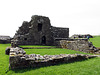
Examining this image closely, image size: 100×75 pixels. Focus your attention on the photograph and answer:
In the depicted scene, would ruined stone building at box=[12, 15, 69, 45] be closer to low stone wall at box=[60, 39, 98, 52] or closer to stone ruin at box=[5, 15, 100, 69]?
stone ruin at box=[5, 15, 100, 69]

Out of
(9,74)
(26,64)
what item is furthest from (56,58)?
(9,74)

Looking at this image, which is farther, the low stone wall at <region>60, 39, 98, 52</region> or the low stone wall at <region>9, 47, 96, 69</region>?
the low stone wall at <region>60, 39, 98, 52</region>

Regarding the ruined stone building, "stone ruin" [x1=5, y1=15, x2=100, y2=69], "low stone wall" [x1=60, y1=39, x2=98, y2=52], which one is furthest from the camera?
the ruined stone building

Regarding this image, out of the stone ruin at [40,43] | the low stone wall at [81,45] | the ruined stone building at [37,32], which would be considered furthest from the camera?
the ruined stone building at [37,32]

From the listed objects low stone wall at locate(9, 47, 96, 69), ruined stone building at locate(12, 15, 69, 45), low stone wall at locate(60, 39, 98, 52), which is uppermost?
ruined stone building at locate(12, 15, 69, 45)

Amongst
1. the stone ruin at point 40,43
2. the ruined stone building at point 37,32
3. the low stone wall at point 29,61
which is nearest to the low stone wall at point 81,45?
the stone ruin at point 40,43

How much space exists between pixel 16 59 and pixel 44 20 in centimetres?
1689

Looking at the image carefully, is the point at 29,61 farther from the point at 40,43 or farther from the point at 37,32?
the point at 37,32

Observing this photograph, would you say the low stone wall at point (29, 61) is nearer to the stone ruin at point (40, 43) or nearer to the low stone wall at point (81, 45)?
the stone ruin at point (40, 43)

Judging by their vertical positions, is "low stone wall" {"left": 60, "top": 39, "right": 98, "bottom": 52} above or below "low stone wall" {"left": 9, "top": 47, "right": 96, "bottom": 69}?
above

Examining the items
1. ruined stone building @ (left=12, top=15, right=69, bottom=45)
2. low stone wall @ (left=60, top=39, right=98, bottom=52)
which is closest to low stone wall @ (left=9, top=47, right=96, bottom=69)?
low stone wall @ (left=60, top=39, right=98, bottom=52)

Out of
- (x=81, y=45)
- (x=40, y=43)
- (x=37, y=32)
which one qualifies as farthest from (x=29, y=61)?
(x=37, y=32)

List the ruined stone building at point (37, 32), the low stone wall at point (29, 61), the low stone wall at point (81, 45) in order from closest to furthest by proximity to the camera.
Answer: the low stone wall at point (29, 61) → the low stone wall at point (81, 45) → the ruined stone building at point (37, 32)

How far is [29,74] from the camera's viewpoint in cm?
535
